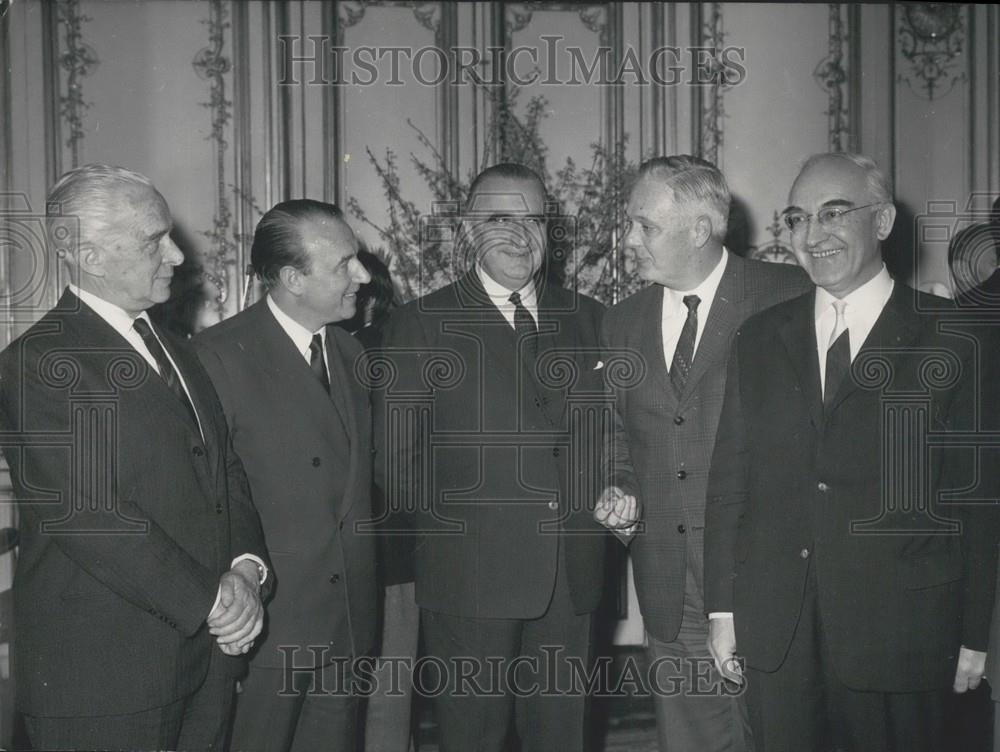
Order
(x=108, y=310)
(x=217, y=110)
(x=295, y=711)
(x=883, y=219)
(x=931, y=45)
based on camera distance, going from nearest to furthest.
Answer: (x=108, y=310) < (x=883, y=219) < (x=295, y=711) < (x=217, y=110) < (x=931, y=45)

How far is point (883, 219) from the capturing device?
2232mm

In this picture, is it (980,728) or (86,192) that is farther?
(980,728)

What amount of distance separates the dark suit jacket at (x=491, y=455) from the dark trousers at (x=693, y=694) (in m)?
0.25

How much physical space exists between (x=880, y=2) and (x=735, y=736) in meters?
3.53

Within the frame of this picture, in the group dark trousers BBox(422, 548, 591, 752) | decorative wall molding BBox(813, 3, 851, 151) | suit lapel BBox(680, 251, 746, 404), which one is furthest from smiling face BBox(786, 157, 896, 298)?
decorative wall molding BBox(813, 3, 851, 151)

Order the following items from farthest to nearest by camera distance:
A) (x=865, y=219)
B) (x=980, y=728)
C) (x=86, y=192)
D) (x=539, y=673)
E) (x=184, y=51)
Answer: (x=184, y=51), (x=980, y=728), (x=539, y=673), (x=865, y=219), (x=86, y=192)

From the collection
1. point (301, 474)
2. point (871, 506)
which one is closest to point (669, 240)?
point (871, 506)

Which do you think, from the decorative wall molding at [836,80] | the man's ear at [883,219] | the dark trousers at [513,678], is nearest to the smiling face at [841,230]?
the man's ear at [883,219]

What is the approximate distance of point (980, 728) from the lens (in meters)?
3.22

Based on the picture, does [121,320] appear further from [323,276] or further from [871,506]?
[871,506]

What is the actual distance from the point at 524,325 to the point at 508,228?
0.27 m

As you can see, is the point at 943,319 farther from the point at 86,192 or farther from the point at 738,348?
the point at 86,192

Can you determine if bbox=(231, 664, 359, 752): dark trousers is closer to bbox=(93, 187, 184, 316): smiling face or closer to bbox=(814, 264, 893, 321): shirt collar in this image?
bbox=(93, 187, 184, 316): smiling face

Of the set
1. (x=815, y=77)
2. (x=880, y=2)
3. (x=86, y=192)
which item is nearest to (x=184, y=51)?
(x=86, y=192)
